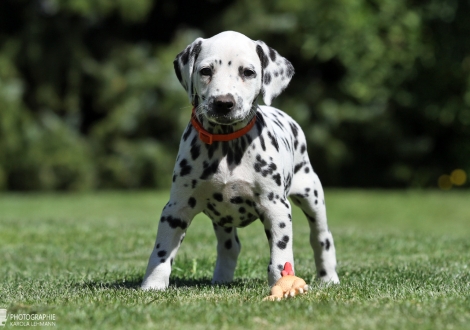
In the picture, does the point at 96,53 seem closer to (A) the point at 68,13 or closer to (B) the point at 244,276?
(A) the point at 68,13

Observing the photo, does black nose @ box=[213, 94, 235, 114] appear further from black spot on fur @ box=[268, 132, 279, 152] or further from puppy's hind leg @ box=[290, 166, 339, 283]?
puppy's hind leg @ box=[290, 166, 339, 283]

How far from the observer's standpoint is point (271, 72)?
19.6 feet

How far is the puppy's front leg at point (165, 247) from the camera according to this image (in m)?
5.79

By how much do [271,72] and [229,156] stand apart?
75 cm

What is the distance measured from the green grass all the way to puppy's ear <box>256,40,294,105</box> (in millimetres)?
1463

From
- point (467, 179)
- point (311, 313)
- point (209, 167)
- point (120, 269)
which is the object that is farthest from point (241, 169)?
point (467, 179)

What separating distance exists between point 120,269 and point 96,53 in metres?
18.7

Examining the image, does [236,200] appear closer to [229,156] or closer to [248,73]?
[229,156]

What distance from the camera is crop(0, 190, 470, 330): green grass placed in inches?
175

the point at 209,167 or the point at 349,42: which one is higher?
the point at 349,42

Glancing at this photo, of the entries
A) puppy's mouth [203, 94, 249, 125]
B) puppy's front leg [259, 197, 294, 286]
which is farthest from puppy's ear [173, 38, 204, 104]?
puppy's front leg [259, 197, 294, 286]

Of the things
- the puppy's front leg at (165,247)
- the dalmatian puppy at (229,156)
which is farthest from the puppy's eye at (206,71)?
the puppy's front leg at (165,247)

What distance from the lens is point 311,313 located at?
455 cm

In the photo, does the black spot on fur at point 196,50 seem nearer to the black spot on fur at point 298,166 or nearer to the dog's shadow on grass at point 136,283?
the black spot on fur at point 298,166
